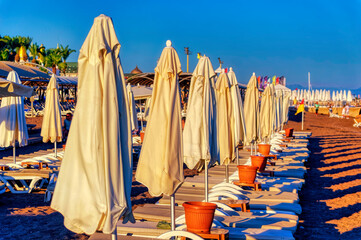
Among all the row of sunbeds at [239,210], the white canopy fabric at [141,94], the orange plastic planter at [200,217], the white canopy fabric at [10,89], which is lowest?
the row of sunbeds at [239,210]

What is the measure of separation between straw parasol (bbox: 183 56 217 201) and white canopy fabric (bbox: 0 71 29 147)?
5746 millimetres

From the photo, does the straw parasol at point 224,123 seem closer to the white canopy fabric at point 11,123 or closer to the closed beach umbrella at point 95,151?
the closed beach umbrella at point 95,151

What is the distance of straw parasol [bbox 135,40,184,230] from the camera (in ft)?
16.1

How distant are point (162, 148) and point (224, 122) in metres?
2.78

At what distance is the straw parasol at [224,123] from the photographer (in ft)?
24.2

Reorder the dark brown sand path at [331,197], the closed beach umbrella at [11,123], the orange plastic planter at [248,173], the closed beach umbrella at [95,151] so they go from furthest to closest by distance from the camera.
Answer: the closed beach umbrella at [11,123]
the orange plastic planter at [248,173]
the dark brown sand path at [331,197]
the closed beach umbrella at [95,151]

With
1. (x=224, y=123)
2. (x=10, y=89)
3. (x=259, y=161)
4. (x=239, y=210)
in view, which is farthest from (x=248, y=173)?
(x=10, y=89)

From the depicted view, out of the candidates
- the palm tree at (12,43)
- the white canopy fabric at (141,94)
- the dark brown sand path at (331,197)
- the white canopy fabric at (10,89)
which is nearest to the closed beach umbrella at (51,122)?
the white canopy fabric at (10,89)

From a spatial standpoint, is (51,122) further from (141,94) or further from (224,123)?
(141,94)

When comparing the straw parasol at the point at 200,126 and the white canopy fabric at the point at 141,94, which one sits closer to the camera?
the straw parasol at the point at 200,126

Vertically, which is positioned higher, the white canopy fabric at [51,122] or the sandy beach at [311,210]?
the white canopy fabric at [51,122]

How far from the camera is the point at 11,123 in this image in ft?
34.9

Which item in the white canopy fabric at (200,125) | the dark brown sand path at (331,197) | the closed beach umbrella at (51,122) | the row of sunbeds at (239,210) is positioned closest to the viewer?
the row of sunbeds at (239,210)

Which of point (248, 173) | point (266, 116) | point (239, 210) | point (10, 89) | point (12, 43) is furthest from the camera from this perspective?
point (12, 43)
